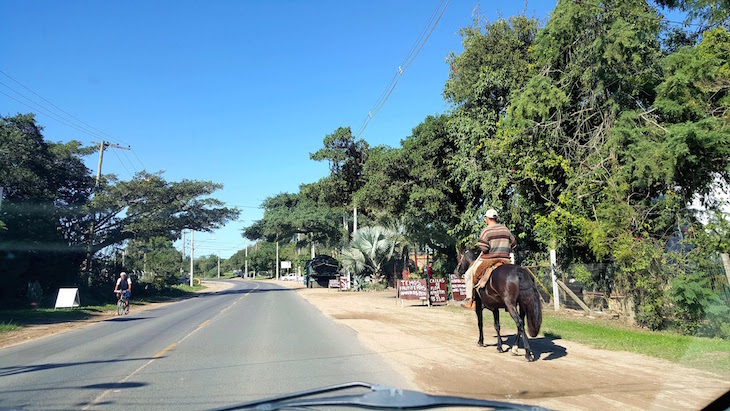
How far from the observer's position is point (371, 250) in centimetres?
3791

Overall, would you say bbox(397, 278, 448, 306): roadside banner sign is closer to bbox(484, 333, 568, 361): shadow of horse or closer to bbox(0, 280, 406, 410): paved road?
bbox(0, 280, 406, 410): paved road

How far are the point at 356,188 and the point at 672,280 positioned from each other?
23.7 m

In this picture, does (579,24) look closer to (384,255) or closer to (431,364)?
(431,364)

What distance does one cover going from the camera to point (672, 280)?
458 inches

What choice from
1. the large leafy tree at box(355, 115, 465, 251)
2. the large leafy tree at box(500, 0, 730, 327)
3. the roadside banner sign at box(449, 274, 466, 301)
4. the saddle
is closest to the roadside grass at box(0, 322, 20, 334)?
the saddle

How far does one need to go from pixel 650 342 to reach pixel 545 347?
2.21 meters

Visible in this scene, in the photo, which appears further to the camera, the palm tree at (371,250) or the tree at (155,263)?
the tree at (155,263)

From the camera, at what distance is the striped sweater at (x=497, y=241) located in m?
9.59

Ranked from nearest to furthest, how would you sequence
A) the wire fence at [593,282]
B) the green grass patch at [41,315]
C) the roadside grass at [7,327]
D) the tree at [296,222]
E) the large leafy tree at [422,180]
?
the wire fence at [593,282]
the roadside grass at [7,327]
the green grass patch at [41,315]
the large leafy tree at [422,180]
the tree at [296,222]

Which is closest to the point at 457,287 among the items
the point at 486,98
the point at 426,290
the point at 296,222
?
the point at 426,290

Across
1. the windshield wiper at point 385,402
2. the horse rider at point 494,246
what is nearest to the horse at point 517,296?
the horse rider at point 494,246

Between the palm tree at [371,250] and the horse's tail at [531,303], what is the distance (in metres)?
26.9

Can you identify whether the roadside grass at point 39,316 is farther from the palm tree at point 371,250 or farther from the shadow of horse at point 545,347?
the palm tree at point 371,250

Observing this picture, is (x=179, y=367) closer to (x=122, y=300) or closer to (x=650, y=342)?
(x=650, y=342)
